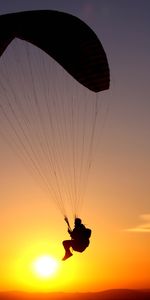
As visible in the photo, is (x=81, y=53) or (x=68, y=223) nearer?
(x=68, y=223)

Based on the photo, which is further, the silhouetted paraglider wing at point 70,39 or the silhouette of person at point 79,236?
the silhouetted paraglider wing at point 70,39

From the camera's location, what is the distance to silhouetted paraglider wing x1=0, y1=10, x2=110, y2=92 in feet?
76.4

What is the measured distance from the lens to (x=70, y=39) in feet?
78.0

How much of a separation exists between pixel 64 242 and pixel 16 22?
8.92 m

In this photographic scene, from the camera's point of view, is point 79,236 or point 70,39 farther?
point 70,39

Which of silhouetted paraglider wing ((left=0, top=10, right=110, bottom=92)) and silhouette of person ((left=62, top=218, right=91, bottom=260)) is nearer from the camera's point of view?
silhouette of person ((left=62, top=218, right=91, bottom=260))

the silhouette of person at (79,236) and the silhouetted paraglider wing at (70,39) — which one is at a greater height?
the silhouetted paraglider wing at (70,39)

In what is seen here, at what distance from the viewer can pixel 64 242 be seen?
2272 centimetres

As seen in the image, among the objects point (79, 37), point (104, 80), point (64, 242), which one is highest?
point (79, 37)

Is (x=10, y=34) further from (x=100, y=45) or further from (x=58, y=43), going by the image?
(x=100, y=45)

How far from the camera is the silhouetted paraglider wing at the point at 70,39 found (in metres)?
23.3

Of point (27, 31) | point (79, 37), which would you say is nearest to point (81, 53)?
point (79, 37)

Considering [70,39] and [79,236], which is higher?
[70,39]

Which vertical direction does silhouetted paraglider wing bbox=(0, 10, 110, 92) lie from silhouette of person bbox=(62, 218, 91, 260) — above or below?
above
